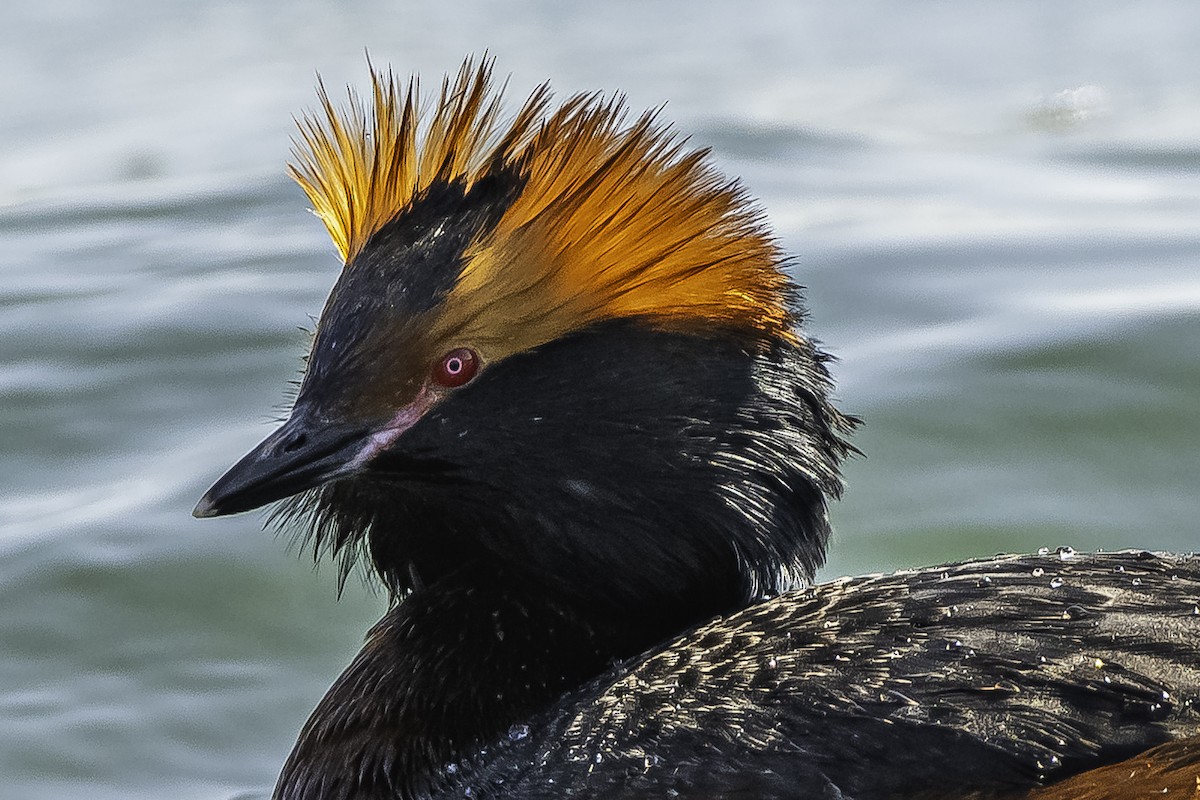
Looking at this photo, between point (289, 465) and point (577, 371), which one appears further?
point (577, 371)

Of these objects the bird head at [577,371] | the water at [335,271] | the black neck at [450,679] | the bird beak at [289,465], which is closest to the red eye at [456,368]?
the bird head at [577,371]

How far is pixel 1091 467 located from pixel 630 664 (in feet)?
10.1

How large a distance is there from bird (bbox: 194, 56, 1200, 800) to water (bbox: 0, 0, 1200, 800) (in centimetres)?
120

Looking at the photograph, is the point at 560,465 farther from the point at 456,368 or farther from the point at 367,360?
the point at 367,360

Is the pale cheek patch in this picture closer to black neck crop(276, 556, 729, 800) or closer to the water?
black neck crop(276, 556, 729, 800)

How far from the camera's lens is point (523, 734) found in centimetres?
457

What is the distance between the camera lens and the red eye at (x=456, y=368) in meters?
4.59

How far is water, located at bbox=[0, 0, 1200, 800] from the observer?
646cm

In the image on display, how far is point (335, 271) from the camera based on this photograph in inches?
352

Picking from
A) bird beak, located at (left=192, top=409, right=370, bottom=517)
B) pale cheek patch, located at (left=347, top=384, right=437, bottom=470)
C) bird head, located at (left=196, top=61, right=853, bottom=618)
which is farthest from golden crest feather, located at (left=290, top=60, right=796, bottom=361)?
bird beak, located at (left=192, top=409, right=370, bottom=517)

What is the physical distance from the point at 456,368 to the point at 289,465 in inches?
16.5

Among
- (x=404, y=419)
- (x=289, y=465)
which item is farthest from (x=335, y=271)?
(x=289, y=465)

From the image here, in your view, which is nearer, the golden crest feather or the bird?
the bird

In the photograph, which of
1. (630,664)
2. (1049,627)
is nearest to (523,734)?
(630,664)
